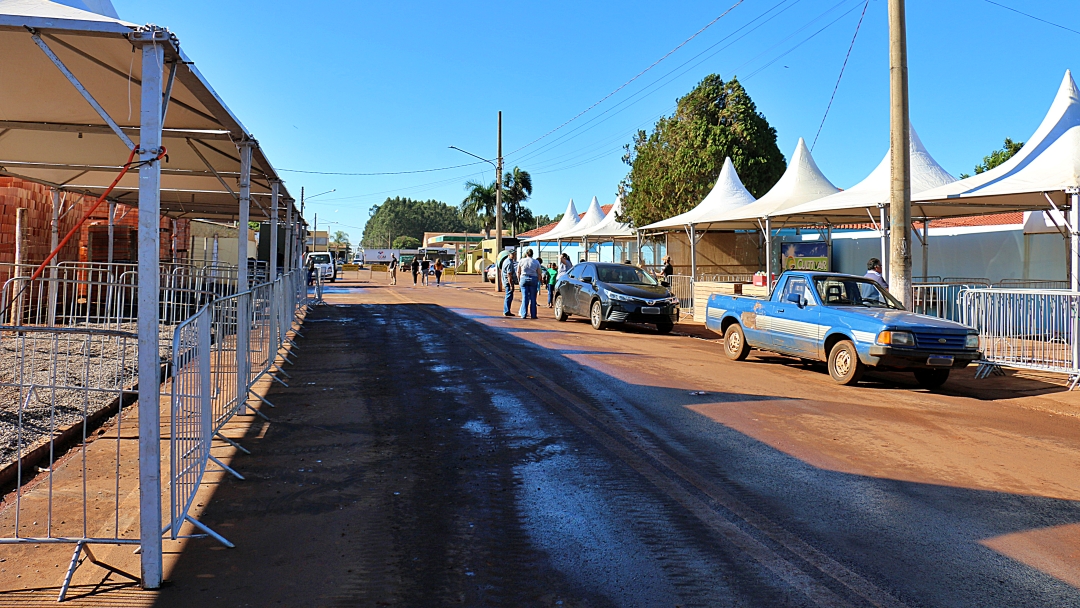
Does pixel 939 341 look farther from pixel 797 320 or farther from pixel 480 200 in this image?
pixel 480 200

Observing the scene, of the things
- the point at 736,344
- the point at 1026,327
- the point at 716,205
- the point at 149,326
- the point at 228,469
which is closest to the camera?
the point at 149,326

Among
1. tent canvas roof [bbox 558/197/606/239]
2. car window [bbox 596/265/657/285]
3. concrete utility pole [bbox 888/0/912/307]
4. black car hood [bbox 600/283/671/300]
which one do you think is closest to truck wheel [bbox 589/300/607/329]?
black car hood [bbox 600/283/671/300]

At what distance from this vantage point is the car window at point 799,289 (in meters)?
12.3

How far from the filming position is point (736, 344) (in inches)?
541

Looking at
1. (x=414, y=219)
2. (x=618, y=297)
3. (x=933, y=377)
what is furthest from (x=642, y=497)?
(x=414, y=219)

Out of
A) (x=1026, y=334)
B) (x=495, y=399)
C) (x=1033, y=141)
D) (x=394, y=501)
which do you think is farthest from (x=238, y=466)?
(x=1033, y=141)

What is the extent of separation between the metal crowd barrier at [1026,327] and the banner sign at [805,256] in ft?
51.8

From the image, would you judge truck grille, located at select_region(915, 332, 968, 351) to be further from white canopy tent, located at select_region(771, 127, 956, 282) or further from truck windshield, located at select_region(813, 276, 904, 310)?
white canopy tent, located at select_region(771, 127, 956, 282)

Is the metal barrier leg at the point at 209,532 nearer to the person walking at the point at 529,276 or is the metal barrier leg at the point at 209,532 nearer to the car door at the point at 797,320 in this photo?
the car door at the point at 797,320

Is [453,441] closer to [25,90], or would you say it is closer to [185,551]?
[185,551]

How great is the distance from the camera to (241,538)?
495 centimetres

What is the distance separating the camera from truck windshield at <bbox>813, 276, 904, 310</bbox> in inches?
480

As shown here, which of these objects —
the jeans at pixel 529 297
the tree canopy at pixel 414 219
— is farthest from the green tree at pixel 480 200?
the tree canopy at pixel 414 219

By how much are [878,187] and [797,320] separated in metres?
9.94
